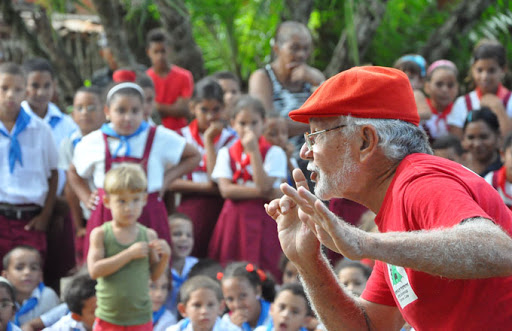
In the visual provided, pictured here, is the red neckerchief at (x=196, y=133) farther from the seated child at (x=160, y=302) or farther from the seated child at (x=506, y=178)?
the seated child at (x=506, y=178)

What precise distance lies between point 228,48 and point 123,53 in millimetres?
1387

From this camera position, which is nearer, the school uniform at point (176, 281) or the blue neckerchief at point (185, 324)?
the blue neckerchief at point (185, 324)

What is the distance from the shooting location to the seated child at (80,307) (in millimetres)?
4699

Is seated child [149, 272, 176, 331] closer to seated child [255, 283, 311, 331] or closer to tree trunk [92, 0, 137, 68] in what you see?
seated child [255, 283, 311, 331]

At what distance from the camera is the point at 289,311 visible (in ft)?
15.1

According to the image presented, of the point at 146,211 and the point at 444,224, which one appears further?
the point at 146,211

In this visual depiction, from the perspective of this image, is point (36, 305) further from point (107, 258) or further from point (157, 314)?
point (107, 258)

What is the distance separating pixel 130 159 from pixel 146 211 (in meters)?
0.35

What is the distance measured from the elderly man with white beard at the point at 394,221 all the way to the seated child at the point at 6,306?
251cm

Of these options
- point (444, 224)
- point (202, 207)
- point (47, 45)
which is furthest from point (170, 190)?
point (444, 224)

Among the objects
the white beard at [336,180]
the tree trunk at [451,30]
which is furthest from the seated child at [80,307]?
the tree trunk at [451,30]

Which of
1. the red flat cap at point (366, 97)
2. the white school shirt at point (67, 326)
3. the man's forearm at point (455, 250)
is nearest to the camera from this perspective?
the man's forearm at point (455, 250)

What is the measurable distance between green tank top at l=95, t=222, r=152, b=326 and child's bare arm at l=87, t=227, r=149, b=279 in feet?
0.14

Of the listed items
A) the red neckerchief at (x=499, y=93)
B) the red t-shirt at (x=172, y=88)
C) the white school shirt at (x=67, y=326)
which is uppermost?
the red t-shirt at (x=172, y=88)
